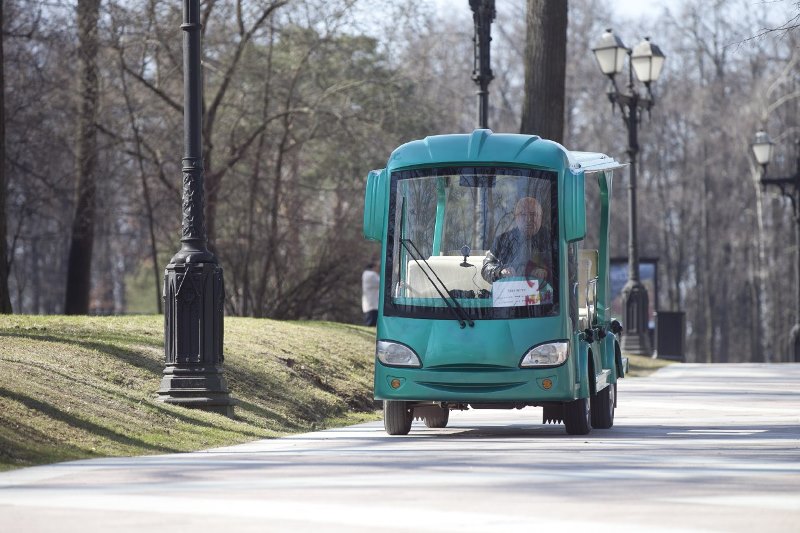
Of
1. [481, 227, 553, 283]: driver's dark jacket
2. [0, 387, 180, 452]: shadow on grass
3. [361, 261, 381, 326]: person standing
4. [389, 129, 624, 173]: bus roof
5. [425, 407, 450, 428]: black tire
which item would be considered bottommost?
[425, 407, 450, 428]: black tire

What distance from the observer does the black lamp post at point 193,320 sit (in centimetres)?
1606

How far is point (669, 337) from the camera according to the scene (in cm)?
4062

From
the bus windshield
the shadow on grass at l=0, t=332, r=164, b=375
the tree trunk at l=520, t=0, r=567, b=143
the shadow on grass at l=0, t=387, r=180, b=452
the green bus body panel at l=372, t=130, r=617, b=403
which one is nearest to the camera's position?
the shadow on grass at l=0, t=387, r=180, b=452

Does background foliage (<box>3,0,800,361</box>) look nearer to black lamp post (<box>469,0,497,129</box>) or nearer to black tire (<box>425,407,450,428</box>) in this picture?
black lamp post (<box>469,0,497,129</box>)

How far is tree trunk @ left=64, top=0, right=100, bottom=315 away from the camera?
1341 inches

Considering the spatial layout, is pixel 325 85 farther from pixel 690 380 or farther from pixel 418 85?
pixel 690 380

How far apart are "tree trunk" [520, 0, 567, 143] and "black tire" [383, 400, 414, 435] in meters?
14.2

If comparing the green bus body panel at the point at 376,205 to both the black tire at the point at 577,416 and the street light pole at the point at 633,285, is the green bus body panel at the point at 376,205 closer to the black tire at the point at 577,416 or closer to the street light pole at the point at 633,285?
the black tire at the point at 577,416

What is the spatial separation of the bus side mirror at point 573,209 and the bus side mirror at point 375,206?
1662mm

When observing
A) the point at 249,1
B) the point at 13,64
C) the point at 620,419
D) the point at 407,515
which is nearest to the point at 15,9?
the point at 13,64

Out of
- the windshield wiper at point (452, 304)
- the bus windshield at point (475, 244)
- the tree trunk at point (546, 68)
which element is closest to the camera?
the windshield wiper at point (452, 304)

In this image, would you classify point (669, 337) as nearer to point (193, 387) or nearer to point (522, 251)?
point (522, 251)

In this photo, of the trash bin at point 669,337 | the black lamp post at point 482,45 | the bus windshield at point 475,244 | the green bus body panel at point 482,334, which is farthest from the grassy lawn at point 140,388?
the trash bin at point 669,337

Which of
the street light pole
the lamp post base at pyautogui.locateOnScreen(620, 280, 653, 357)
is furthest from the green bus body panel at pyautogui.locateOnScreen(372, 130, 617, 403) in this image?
the lamp post base at pyautogui.locateOnScreen(620, 280, 653, 357)
